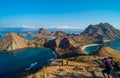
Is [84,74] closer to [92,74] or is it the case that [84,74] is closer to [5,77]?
[92,74]

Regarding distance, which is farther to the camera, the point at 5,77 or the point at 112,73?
the point at 5,77

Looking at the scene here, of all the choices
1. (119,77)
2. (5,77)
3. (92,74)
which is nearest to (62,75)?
(92,74)

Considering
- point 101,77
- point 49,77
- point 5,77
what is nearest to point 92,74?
point 101,77

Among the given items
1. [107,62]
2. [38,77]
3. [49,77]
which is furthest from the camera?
[38,77]

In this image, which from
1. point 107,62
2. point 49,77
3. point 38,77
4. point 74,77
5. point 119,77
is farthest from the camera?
point 38,77

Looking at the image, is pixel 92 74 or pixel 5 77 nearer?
pixel 92 74

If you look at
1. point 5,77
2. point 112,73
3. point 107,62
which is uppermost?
point 107,62

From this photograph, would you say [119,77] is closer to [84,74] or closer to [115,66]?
[115,66]

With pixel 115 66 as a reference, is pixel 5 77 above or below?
below

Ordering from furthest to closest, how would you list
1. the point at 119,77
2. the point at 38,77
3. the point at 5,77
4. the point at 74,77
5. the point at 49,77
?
1. the point at 5,77
2. the point at 38,77
3. the point at 49,77
4. the point at 74,77
5. the point at 119,77
